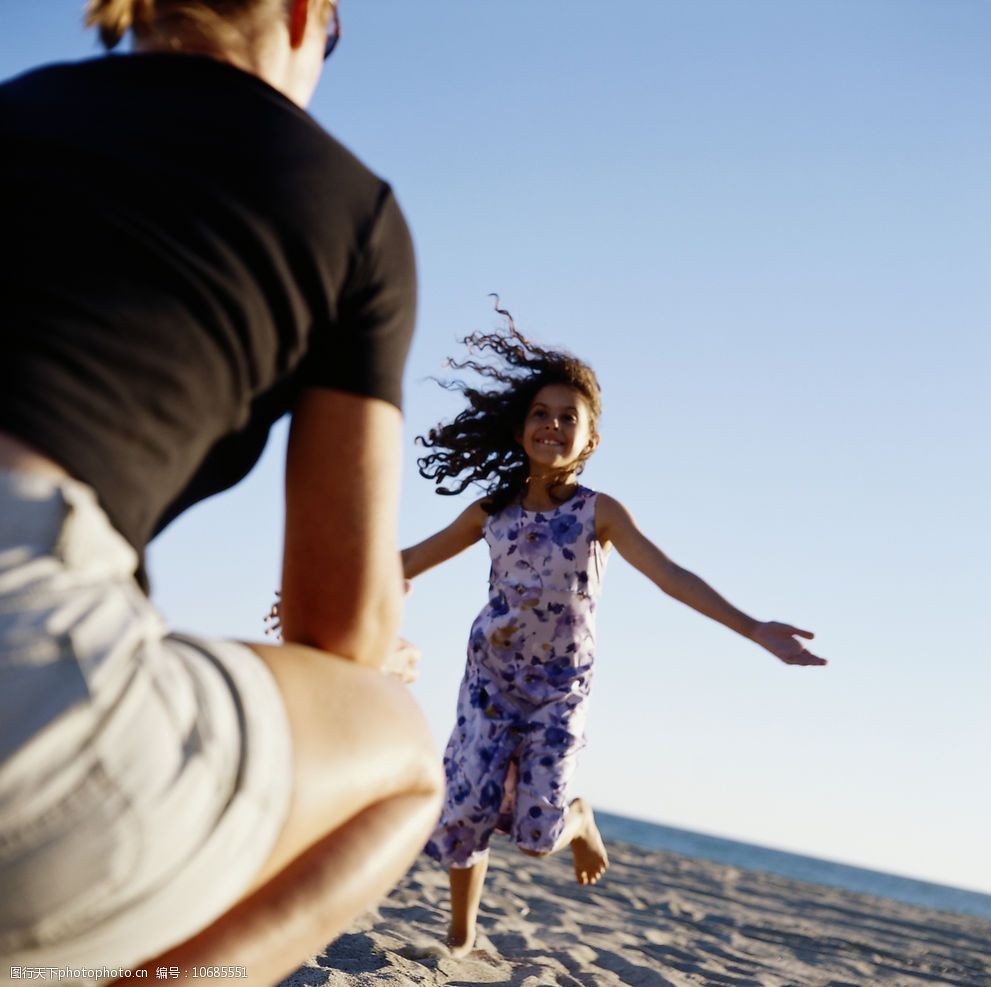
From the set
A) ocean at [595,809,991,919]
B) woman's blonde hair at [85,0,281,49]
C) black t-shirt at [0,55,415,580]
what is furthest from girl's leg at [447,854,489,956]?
ocean at [595,809,991,919]

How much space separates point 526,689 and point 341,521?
10.3ft

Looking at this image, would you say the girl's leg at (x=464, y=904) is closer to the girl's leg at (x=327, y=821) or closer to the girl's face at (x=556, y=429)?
the girl's face at (x=556, y=429)

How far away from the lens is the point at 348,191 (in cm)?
145

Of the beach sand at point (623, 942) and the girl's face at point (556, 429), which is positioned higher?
the girl's face at point (556, 429)

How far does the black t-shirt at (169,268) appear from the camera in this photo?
1.22 meters

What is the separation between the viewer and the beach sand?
3.90 m

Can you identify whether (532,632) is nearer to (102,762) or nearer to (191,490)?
(191,490)

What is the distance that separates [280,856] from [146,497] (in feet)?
1.47

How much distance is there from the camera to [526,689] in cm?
466

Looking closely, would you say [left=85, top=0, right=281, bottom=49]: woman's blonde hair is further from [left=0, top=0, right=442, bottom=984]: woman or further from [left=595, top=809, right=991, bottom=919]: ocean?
[left=595, top=809, right=991, bottom=919]: ocean

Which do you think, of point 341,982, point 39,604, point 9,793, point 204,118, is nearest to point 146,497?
point 39,604

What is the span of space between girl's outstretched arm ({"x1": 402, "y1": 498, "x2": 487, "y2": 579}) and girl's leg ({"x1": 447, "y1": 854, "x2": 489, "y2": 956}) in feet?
4.19

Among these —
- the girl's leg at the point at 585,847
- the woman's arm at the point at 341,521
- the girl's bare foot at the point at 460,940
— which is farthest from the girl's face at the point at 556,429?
the woman's arm at the point at 341,521

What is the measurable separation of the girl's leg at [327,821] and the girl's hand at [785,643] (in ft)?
6.50
